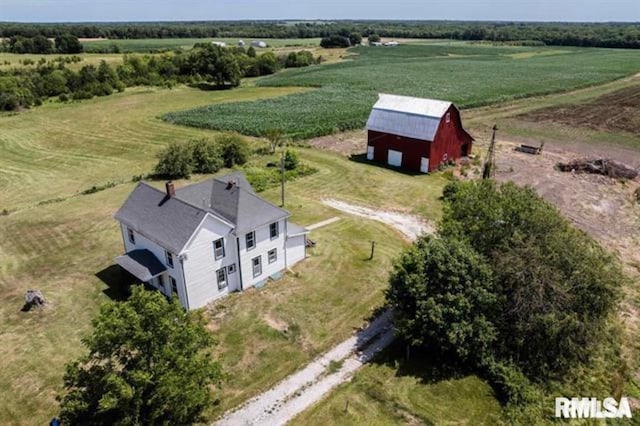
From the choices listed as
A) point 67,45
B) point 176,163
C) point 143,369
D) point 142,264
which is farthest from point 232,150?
point 67,45

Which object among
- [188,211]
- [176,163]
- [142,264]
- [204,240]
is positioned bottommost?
[176,163]

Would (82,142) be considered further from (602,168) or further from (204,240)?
(602,168)

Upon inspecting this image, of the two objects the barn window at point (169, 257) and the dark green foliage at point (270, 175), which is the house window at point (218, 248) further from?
the dark green foliage at point (270, 175)

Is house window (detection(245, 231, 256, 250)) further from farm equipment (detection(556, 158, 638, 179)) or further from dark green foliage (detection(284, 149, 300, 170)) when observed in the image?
farm equipment (detection(556, 158, 638, 179))

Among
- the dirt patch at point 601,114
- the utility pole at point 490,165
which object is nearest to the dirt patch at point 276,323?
the utility pole at point 490,165

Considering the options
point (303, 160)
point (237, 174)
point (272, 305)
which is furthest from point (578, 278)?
point (303, 160)

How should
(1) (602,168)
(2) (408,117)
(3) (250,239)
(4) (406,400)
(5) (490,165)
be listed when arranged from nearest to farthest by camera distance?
1. (4) (406,400)
2. (3) (250,239)
3. (5) (490,165)
4. (1) (602,168)
5. (2) (408,117)
